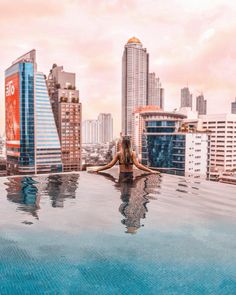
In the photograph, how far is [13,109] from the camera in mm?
62469

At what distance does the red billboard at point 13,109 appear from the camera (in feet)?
201

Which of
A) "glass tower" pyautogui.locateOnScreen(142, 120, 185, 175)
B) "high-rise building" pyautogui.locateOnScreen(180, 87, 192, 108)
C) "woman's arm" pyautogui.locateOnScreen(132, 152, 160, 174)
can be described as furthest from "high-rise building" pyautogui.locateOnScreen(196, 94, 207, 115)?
"woman's arm" pyautogui.locateOnScreen(132, 152, 160, 174)

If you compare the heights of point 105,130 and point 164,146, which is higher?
point 105,130

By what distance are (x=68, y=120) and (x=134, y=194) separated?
63942 millimetres

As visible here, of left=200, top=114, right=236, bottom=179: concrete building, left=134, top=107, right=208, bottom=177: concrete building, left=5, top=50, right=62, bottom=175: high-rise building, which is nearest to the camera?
left=134, top=107, right=208, bottom=177: concrete building

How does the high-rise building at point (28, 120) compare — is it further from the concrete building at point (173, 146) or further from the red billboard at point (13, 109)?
the concrete building at point (173, 146)

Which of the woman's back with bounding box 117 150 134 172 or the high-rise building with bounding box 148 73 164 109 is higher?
the high-rise building with bounding box 148 73 164 109

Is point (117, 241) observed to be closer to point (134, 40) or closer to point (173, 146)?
point (173, 146)

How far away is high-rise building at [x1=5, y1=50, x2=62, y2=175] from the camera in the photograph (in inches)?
2376

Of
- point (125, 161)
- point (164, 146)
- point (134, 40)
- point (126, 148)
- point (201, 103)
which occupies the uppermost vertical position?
point (134, 40)

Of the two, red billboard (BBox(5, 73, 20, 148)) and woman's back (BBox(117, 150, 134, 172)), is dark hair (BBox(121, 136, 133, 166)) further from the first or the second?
red billboard (BBox(5, 73, 20, 148))

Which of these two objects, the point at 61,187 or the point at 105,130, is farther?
the point at 105,130

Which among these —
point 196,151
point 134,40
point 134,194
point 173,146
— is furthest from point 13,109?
point 134,40

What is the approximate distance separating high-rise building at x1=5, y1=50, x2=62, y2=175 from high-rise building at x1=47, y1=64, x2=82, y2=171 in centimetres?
883
